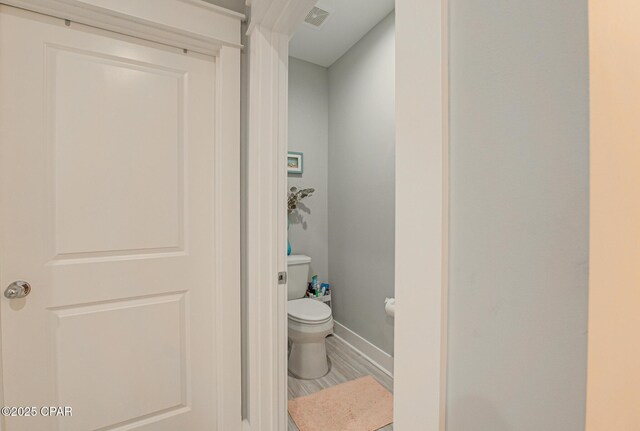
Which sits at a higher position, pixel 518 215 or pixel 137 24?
pixel 137 24

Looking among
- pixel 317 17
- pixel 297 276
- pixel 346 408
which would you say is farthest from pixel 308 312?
pixel 317 17

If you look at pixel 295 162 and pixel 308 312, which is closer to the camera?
pixel 308 312

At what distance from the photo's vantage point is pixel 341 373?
6.34 ft

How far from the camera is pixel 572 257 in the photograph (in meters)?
0.26

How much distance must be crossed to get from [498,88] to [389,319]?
1.89 meters

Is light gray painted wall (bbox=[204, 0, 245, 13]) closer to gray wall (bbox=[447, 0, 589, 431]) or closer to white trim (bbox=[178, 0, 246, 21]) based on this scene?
white trim (bbox=[178, 0, 246, 21])

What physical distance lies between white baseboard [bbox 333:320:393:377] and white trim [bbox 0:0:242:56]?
7.05 ft

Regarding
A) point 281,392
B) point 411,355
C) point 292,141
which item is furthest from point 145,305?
point 292,141

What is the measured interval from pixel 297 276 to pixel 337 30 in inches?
80.0

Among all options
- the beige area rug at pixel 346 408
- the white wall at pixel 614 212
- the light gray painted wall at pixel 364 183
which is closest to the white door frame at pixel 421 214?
the white wall at pixel 614 212

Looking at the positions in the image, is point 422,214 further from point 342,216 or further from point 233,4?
point 342,216

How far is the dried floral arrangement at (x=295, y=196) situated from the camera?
247 centimetres

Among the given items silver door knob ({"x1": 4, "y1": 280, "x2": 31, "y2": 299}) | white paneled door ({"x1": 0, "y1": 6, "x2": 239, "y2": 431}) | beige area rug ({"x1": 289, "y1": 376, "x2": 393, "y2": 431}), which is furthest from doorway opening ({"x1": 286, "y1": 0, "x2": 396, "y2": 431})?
silver door knob ({"x1": 4, "y1": 280, "x2": 31, "y2": 299})

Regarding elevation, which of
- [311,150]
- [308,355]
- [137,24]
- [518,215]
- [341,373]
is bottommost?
[341,373]
